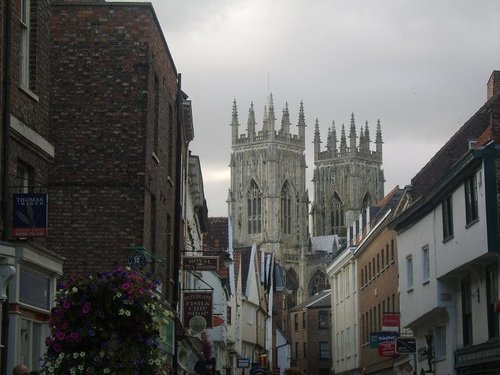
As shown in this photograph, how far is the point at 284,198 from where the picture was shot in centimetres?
18088

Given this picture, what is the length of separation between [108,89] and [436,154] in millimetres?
21126

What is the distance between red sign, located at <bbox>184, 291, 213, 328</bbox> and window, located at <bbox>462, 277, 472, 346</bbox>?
7.01 m

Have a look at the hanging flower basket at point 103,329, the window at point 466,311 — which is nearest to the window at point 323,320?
the window at point 466,311

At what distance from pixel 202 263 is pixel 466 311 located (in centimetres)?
768

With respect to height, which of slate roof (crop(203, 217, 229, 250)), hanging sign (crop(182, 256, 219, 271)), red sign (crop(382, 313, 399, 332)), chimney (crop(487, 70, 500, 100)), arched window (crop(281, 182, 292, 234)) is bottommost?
red sign (crop(382, 313, 399, 332))

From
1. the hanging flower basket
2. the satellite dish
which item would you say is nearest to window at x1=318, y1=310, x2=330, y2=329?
the satellite dish

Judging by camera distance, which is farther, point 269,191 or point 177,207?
point 269,191

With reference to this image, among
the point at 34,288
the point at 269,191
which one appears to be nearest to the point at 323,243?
the point at 269,191

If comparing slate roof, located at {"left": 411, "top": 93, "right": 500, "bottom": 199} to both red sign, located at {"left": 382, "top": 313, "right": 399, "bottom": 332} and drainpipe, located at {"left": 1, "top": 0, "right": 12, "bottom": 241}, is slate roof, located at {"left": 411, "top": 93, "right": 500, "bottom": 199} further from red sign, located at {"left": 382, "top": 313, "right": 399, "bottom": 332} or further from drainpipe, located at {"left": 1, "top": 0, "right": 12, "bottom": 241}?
drainpipe, located at {"left": 1, "top": 0, "right": 12, "bottom": 241}

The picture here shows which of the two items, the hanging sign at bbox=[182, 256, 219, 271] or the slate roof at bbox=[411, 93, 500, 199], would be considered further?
the slate roof at bbox=[411, 93, 500, 199]

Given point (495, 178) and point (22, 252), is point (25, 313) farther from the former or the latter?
point (495, 178)

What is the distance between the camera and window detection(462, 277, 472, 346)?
1307 inches

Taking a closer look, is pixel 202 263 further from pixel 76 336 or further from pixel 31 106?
pixel 76 336

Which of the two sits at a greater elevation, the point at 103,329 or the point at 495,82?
the point at 495,82
